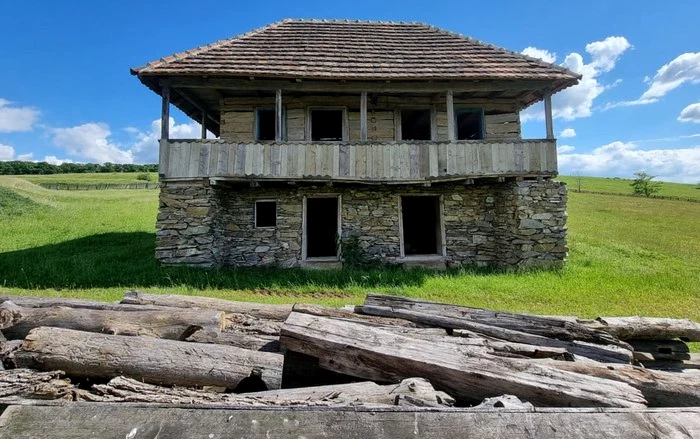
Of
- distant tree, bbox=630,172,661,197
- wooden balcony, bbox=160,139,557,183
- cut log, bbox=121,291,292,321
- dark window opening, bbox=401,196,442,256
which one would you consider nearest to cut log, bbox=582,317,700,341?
cut log, bbox=121,291,292,321

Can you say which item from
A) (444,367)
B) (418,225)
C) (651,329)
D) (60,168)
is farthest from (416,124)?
(60,168)

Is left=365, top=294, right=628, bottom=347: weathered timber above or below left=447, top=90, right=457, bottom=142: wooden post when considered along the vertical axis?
below

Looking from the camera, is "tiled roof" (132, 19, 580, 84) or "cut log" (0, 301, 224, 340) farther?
"tiled roof" (132, 19, 580, 84)

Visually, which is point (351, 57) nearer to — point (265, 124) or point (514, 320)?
point (265, 124)

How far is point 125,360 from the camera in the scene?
2.68m

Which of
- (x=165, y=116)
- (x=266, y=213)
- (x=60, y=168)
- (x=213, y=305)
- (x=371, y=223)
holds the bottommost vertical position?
(x=213, y=305)

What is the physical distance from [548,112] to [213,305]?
39.7ft

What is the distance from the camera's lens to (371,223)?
39.4ft

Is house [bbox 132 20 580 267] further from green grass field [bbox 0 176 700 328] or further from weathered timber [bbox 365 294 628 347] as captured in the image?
weathered timber [bbox 365 294 628 347]

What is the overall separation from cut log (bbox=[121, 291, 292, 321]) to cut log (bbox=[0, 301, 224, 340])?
672mm

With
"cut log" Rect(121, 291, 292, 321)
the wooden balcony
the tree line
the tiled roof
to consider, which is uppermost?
the tree line

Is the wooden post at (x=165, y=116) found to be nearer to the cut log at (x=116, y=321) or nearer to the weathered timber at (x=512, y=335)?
the cut log at (x=116, y=321)

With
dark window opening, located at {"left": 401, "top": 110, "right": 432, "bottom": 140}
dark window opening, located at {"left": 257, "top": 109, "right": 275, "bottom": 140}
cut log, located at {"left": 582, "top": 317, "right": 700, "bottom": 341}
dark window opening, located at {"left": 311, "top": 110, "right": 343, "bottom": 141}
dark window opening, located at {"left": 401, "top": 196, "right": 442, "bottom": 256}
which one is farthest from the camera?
dark window opening, located at {"left": 401, "top": 196, "right": 442, "bottom": 256}

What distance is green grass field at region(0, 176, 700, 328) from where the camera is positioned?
832cm
